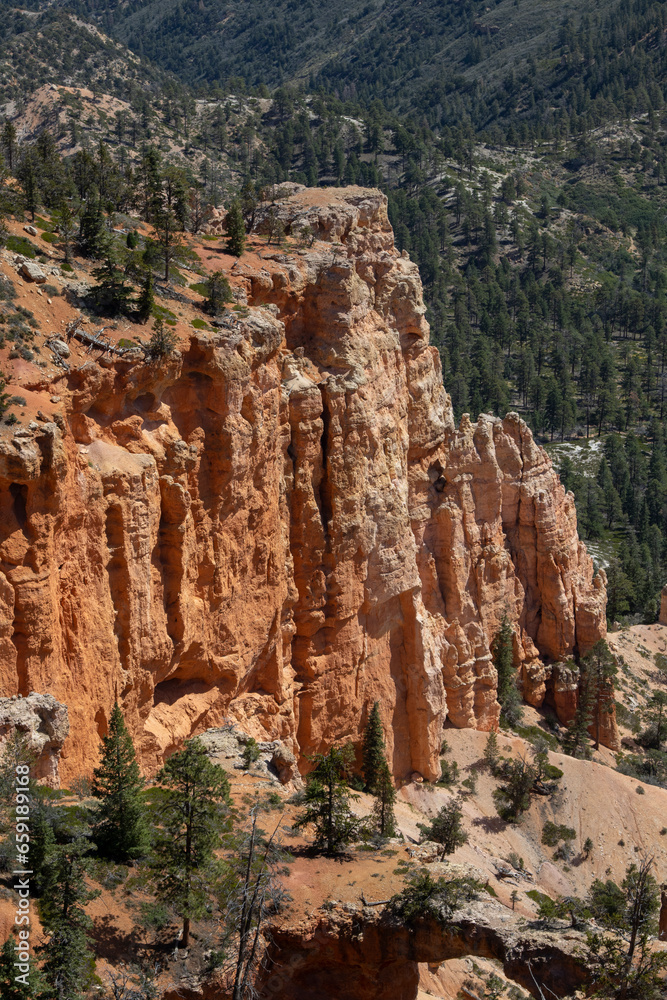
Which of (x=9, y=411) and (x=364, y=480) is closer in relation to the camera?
(x=9, y=411)

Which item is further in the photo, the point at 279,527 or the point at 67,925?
the point at 279,527

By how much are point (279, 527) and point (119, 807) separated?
19.7 m

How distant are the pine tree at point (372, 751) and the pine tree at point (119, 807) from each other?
21326 mm

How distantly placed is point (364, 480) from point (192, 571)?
1405cm

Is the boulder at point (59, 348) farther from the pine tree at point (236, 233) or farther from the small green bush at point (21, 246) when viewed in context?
the pine tree at point (236, 233)

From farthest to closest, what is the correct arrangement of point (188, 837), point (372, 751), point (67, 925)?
point (372, 751)
point (188, 837)
point (67, 925)

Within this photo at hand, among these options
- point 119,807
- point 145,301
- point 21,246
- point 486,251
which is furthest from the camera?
point 486,251

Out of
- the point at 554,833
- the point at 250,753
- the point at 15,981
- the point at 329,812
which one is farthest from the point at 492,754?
the point at 15,981

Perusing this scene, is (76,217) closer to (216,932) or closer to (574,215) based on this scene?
(216,932)

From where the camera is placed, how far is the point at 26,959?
944 inches

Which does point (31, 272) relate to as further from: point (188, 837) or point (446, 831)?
point (446, 831)

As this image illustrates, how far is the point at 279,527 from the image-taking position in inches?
1902

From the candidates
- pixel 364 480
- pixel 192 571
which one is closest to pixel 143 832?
pixel 192 571

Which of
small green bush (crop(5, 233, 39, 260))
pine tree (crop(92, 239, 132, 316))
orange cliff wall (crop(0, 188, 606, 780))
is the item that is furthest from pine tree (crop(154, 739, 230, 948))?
small green bush (crop(5, 233, 39, 260))
